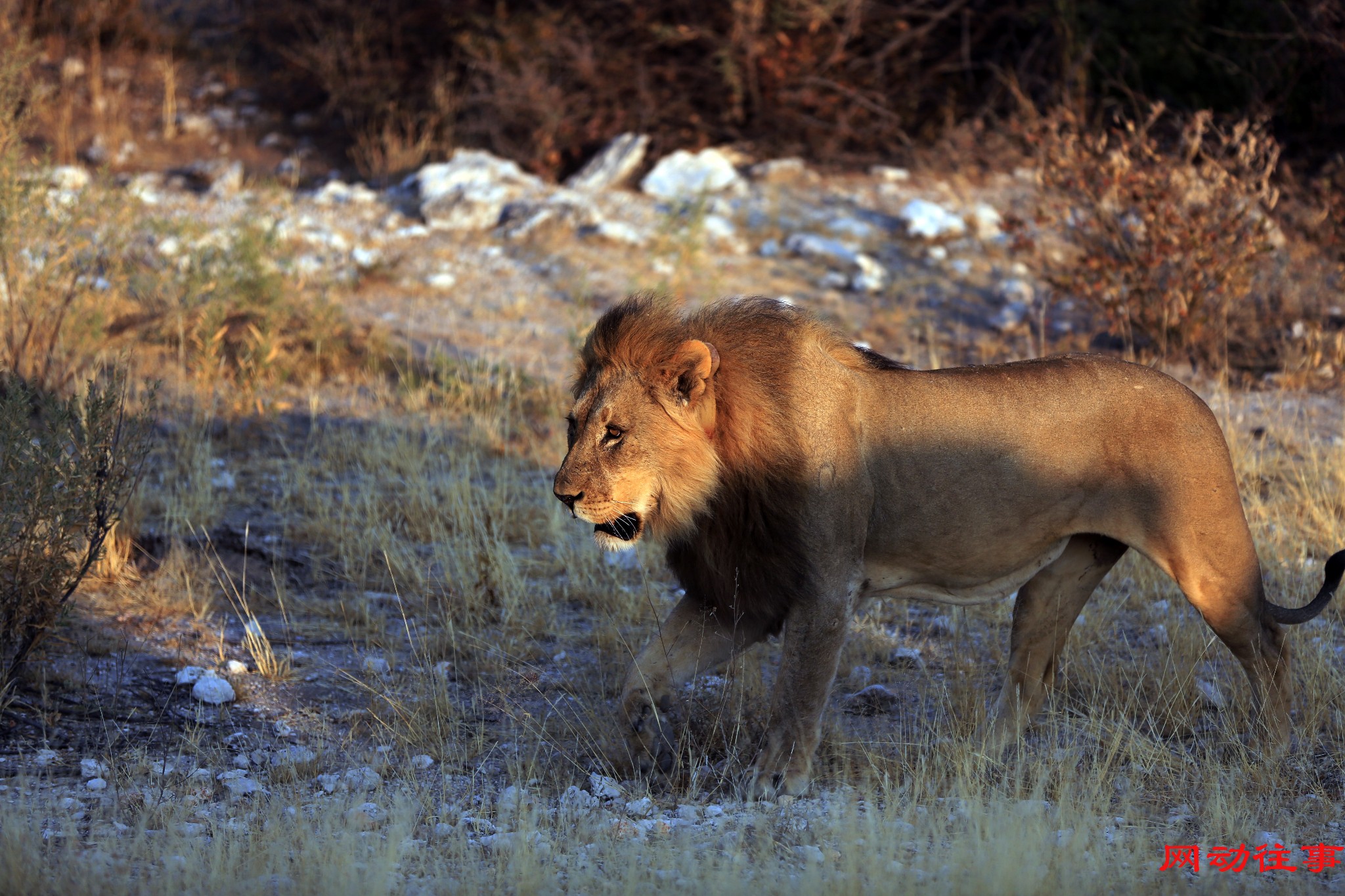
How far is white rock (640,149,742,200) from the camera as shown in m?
11.2

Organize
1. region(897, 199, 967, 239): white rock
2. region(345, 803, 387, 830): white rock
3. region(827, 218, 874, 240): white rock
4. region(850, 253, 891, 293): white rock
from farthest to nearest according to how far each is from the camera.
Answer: region(827, 218, 874, 240): white rock
region(897, 199, 967, 239): white rock
region(850, 253, 891, 293): white rock
region(345, 803, 387, 830): white rock

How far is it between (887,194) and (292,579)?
7.31 metres

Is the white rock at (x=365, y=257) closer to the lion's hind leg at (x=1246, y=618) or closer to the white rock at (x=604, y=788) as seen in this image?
the white rock at (x=604, y=788)

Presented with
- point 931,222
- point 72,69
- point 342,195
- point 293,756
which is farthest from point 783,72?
point 293,756

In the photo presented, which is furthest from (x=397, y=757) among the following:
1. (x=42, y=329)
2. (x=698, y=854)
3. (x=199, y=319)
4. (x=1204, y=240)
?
(x=1204, y=240)

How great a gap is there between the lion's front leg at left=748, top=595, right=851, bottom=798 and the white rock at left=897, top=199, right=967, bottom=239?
7337mm

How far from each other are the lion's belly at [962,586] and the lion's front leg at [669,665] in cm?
43

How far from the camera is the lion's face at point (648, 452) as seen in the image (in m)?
3.52

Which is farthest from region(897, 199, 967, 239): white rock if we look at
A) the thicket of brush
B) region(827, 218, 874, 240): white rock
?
the thicket of brush

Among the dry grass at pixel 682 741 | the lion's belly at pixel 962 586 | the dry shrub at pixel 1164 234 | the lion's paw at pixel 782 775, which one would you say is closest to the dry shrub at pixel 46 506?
the dry grass at pixel 682 741

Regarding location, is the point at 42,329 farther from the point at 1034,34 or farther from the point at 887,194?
the point at 1034,34

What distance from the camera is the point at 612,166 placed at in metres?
11.6

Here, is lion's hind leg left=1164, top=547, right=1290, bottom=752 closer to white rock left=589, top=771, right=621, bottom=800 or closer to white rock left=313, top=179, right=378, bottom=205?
white rock left=589, top=771, right=621, bottom=800

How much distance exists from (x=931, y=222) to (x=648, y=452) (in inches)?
297
